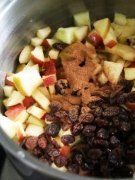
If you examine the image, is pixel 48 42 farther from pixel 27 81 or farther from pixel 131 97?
pixel 131 97

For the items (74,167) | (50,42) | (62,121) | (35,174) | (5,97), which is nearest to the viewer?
(35,174)

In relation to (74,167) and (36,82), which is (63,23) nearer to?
(36,82)

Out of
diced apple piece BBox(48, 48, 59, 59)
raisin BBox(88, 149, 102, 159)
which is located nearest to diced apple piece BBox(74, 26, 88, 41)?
diced apple piece BBox(48, 48, 59, 59)

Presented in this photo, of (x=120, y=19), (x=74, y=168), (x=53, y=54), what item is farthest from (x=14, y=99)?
(x=120, y=19)

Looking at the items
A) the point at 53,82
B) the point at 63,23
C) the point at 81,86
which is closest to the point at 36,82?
the point at 53,82

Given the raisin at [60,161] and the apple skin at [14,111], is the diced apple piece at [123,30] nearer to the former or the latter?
the apple skin at [14,111]

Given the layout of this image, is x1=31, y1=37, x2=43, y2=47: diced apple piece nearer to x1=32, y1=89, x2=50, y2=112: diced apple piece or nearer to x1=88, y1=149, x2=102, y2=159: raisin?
x1=32, y1=89, x2=50, y2=112: diced apple piece
